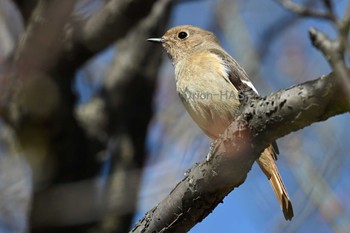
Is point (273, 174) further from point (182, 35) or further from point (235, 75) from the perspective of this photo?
point (182, 35)

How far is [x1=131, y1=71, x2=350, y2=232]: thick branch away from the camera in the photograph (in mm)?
2672

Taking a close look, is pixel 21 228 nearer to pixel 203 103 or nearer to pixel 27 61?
pixel 27 61

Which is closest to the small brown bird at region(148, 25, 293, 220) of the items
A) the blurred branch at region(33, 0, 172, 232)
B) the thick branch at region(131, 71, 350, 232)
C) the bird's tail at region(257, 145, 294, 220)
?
the bird's tail at region(257, 145, 294, 220)

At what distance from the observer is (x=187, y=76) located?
15.9 feet

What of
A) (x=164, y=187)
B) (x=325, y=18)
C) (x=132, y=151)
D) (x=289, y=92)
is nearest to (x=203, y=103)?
(x=164, y=187)

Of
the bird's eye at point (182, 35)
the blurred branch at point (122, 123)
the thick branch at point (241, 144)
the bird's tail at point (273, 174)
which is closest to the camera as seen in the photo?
the thick branch at point (241, 144)

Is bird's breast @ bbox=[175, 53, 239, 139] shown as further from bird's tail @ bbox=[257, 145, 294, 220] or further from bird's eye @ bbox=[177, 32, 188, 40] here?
bird's eye @ bbox=[177, 32, 188, 40]

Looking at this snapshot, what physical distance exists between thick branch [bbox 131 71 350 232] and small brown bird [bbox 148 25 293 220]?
37.0 inches

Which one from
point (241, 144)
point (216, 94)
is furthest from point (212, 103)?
point (241, 144)

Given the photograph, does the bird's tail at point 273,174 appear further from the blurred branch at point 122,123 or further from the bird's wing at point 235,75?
the blurred branch at point 122,123

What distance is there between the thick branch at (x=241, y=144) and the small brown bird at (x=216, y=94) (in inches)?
37.0

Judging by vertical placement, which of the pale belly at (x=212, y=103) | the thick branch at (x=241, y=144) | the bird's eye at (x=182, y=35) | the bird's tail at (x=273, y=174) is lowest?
the thick branch at (x=241, y=144)

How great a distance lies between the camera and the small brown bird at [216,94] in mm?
4488

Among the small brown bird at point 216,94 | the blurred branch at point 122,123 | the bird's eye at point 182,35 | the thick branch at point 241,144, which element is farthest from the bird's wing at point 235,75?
the blurred branch at point 122,123
